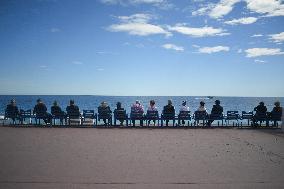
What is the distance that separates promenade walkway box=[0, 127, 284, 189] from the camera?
635 cm

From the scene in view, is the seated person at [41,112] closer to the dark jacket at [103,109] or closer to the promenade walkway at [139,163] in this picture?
the dark jacket at [103,109]

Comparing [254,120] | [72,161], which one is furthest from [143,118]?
[72,161]

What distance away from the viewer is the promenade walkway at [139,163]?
6.35 meters

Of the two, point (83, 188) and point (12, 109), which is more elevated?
point (12, 109)

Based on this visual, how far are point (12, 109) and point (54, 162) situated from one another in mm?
11326

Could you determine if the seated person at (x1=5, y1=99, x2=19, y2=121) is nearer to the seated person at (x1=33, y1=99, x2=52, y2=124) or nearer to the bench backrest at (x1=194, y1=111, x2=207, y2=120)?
the seated person at (x1=33, y1=99, x2=52, y2=124)

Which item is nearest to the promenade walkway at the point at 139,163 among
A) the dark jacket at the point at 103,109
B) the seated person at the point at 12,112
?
the dark jacket at the point at 103,109

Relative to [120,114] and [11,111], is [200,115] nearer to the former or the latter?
[120,114]

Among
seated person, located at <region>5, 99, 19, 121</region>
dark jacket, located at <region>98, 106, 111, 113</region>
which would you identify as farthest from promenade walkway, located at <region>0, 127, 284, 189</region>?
seated person, located at <region>5, 99, 19, 121</region>

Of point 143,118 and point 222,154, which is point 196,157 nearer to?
point 222,154

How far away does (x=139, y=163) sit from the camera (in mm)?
8031

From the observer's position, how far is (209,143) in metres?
11.6

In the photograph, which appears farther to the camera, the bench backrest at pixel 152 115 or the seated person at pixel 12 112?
the seated person at pixel 12 112

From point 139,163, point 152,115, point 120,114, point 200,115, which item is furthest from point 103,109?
point 139,163
